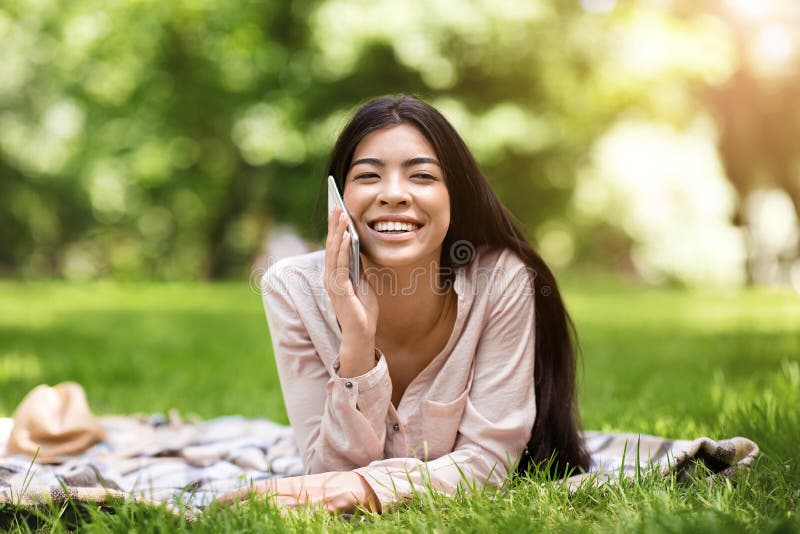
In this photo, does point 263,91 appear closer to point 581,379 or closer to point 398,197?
point 581,379

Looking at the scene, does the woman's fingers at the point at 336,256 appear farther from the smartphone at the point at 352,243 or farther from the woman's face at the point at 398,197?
the woman's face at the point at 398,197

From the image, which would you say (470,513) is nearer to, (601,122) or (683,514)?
(683,514)

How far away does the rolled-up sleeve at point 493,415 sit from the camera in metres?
2.43

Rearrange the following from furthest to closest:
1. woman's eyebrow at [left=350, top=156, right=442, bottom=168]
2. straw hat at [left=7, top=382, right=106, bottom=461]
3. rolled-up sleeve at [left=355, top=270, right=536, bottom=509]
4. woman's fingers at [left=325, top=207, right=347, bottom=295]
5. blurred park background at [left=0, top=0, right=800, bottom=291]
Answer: blurred park background at [left=0, top=0, right=800, bottom=291] < straw hat at [left=7, top=382, right=106, bottom=461] < woman's eyebrow at [left=350, top=156, right=442, bottom=168] < woman's fingers at [left=325, top=207, right=347, bottom=295] < rolled-up sleeve at [left=355, top=270, right=536, bottom=509]

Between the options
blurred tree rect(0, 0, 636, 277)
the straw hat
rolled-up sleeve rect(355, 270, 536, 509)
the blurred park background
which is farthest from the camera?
blurred tree rect(0, 0, 636, 277)

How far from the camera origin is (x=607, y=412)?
405 centimetres

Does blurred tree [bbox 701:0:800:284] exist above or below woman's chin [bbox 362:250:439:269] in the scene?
above

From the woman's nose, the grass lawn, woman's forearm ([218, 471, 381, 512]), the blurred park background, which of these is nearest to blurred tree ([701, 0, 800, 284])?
the blurred park background

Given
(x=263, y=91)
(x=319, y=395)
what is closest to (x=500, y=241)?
(x=319, y=395)

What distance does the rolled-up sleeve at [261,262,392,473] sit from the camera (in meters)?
2.55

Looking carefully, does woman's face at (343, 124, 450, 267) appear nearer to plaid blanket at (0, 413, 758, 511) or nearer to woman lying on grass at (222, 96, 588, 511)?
woman lying on grass at (222, 96, 588, 511)

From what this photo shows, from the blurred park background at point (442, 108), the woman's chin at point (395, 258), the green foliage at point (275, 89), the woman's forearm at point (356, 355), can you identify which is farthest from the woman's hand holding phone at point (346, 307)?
the green foliage at point (275, 89)

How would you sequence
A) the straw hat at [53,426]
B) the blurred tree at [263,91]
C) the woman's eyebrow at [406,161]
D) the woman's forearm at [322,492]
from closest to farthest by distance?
the woman's forearm at [322,492], the woman's eyebrow at [406,161], the straw hat at [53,426], the blurred tree at [263,91]

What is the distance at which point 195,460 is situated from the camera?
11.1 feet
